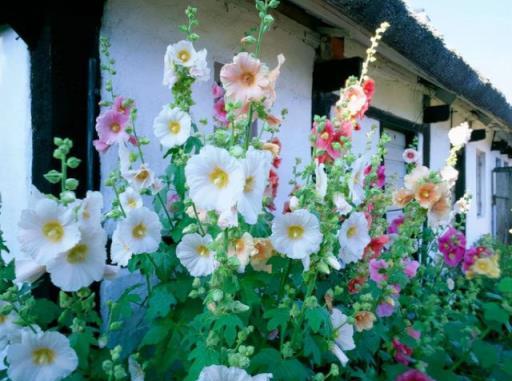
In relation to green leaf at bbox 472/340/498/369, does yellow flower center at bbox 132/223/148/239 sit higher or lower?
higher

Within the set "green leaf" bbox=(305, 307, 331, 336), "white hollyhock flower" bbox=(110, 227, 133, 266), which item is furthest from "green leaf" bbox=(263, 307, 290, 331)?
"white hollyhock flower" bbox=(110, 227, 133, 266)

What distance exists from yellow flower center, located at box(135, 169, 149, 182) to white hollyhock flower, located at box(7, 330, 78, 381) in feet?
1.60

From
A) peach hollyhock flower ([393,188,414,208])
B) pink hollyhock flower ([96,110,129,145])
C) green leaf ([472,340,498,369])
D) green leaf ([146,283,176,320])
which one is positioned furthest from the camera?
green leaf ([472,340,498,369])

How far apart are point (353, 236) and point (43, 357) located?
31.4 inches

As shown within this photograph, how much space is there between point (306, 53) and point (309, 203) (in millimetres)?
1871

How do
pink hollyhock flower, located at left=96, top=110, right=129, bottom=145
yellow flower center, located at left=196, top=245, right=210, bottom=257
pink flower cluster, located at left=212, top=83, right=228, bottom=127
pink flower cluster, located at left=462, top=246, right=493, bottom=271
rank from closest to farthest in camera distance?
yellow flower center, located at left=196, top=245, right=210, bottom=257 < pink hollyhock flower, located at left=96, top=110, right=129, bottom=145 < pink flower cluster, located at left=212, top=83, right=228, bottom=127 < pink flower cluster, located at left=462, top=246, right=493, bottom=271

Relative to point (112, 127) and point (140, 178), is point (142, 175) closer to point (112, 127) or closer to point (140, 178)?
point (140, 178)

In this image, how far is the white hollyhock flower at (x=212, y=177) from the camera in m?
0.92

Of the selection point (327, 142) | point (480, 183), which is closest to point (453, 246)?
point (327, 142)

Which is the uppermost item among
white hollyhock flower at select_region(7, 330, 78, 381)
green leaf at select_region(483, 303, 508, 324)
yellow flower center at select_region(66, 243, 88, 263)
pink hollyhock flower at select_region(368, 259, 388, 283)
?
yellow flower center at select_region(66, 243, 88, 263)

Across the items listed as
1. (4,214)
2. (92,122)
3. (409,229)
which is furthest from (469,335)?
(4,214)

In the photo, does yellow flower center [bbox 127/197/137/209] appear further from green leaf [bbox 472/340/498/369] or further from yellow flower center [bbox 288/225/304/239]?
green leaf [bbox 472/340/498/369]

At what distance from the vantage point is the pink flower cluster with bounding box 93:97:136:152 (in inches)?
54.9

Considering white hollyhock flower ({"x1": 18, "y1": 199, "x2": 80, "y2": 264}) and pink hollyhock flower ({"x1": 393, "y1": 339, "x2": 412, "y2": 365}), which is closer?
white hollyhock flower ({"x1": 18, "y1": 199, "x2": 80, "y2": 264})
